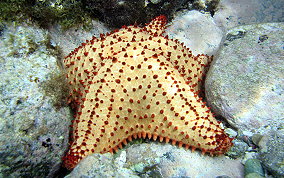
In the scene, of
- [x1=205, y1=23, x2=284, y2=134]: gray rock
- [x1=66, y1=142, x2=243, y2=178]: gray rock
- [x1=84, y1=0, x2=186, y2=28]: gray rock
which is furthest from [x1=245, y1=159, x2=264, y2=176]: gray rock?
[x1=84, y1=0, x2=186, y2=28]: gray rock

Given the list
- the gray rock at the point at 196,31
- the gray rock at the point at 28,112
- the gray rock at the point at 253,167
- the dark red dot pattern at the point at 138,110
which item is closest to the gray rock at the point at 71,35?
the gray rock at the point at 28,112

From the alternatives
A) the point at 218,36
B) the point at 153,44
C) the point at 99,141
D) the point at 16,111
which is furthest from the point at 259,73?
the point at 16,111

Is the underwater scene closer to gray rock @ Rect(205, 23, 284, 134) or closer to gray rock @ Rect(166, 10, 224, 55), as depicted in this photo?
gray rock @ Rect(205, 23, 284, 134)

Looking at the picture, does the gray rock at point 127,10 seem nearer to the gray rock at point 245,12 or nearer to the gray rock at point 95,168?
the gray rock at point 245,12

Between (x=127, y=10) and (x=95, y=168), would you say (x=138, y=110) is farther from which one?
(x=127, y=10)

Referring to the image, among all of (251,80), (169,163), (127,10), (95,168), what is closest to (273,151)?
(251,80)
